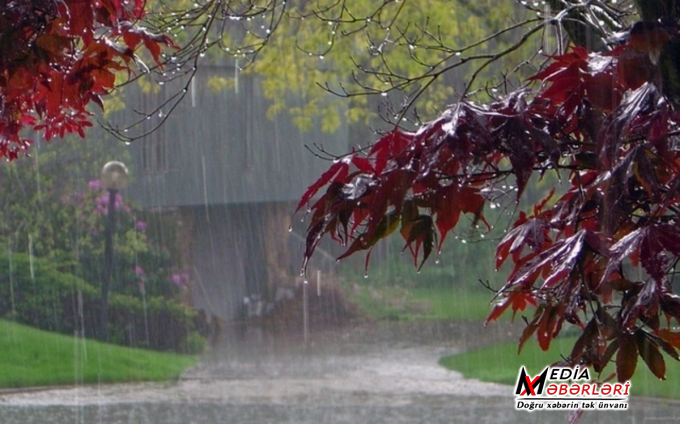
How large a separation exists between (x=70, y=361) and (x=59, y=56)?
30.8 feet

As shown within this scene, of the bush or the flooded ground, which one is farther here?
the bush

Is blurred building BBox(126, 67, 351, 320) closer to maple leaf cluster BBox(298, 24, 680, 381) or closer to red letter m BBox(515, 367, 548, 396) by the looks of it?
red letter m BBox(515, 367, 548, 396)

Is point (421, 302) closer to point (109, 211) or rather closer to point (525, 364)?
point (525, 364)

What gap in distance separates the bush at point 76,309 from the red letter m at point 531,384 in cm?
1024

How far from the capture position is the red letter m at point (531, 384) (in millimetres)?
2672

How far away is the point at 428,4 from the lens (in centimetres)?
1088

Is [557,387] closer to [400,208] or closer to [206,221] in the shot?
[400,208]

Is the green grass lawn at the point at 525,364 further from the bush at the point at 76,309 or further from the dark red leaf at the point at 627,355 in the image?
the dark red leaf at the point at 627,355

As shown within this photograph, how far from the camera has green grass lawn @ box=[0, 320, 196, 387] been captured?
10.4 metres

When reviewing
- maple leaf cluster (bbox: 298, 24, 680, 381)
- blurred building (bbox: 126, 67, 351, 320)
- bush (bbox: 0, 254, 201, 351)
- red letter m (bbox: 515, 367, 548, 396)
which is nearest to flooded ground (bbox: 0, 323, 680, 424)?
bush (bbox: 0, 254, 201, 351)

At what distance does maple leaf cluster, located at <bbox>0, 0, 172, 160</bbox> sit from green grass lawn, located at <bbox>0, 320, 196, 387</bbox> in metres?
7.44

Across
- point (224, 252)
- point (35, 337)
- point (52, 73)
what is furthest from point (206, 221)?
point (52, 73)

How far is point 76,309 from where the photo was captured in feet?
42.9

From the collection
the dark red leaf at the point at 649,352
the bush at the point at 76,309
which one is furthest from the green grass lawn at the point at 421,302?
the dark red leaf at the point at 649,352
